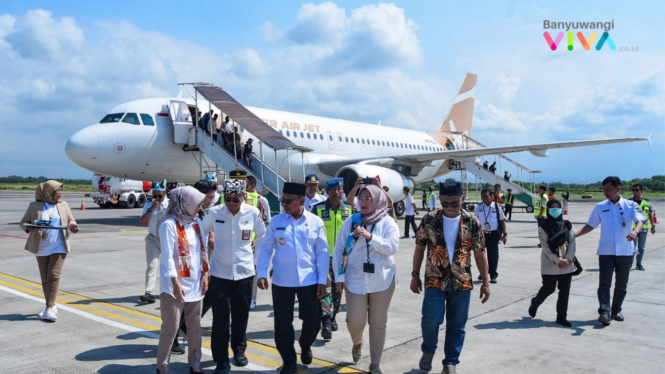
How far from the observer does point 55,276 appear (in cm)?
635

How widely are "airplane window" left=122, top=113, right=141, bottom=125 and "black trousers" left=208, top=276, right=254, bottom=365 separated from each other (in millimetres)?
13136

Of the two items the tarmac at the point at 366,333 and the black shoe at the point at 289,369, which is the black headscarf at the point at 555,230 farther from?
the black shoe at the point at 289,369

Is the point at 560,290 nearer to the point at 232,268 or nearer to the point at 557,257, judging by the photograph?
the point at 557,257

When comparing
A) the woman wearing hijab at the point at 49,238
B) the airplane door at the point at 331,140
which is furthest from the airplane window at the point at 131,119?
the woman wearing hijab at the point at 49,238

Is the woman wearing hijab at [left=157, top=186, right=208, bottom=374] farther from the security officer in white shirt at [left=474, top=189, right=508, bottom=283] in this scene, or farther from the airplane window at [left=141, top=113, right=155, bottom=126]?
the airplane window at [left=141, top=113, right=155, bottom=126]

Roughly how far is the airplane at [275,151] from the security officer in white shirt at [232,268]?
9671 mm

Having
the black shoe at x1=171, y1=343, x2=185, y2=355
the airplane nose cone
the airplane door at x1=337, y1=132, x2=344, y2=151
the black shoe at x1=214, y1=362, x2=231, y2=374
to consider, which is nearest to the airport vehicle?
the airplane door at x1=337, y1=132, x2=344, y2=151

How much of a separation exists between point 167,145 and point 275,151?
441 centimetres

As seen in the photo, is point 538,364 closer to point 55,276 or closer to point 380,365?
point 380,365

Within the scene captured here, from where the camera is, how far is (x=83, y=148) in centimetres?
1570

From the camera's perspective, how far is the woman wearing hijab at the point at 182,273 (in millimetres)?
4324

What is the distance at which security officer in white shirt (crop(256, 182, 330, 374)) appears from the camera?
14.7 ft

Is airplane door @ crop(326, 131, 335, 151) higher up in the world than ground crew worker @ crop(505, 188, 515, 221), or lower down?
higher up

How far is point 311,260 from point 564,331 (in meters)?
3.14
